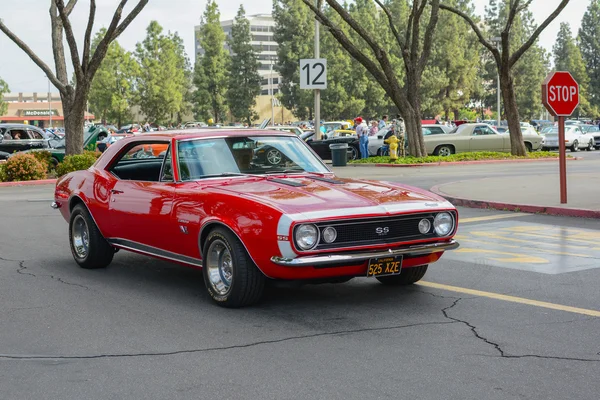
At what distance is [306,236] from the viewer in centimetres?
668

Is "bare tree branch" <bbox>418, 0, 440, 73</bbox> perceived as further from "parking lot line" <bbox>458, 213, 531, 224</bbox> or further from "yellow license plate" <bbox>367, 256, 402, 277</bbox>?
"yellow license plate" <bbox>367, 256, 402, 277</bbox>

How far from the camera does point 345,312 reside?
23.0 ft

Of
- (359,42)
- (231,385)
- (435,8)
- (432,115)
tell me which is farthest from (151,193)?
(432,115)

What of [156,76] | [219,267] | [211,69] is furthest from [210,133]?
[211,69]

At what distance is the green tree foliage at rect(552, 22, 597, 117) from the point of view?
9275 cm

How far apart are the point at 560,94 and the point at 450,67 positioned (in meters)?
66.2

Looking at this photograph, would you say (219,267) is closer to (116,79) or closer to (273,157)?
(273,157)

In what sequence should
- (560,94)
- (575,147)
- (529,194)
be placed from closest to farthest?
(560,94)
(529,194)
(575,147)

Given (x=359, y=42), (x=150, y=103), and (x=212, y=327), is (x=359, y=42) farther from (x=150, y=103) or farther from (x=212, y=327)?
(x=212, y=327)

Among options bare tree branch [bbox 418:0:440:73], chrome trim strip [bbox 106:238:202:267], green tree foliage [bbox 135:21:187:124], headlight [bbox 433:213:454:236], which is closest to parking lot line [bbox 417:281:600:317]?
headlight [bbox 433:213:454:236]

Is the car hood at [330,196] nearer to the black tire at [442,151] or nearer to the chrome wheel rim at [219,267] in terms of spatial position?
the chrome wheel rim at [219,267]

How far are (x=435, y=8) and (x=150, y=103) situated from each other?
47.9m

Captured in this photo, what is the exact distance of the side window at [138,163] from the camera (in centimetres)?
903

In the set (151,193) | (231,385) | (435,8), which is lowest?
(231,385)
